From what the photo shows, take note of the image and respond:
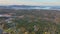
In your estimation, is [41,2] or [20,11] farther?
[41,2]

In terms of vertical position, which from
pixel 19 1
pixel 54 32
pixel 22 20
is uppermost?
pixel 19 1

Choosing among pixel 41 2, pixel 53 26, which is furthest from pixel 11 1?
pixel 53 26

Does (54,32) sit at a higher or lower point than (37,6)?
lower

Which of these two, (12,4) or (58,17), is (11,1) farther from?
(58,17)

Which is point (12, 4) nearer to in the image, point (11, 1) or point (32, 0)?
point (11, 1)

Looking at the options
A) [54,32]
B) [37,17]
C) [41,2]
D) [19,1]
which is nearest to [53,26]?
[54,32]

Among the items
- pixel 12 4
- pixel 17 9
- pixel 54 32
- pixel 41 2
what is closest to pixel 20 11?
pixel 17 9

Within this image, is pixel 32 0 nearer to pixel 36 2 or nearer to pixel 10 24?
pixel 36 2

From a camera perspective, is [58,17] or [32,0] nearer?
[58,17]
